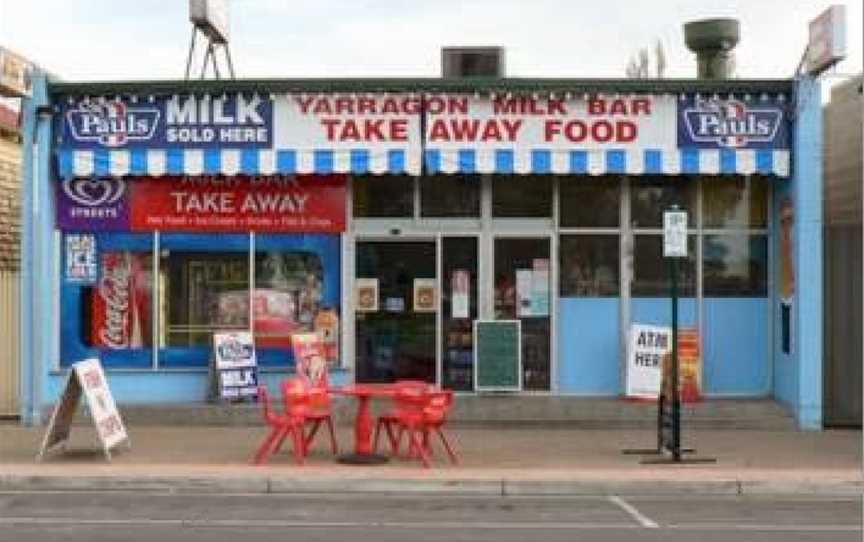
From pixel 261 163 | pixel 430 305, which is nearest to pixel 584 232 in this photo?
pixel 430 305

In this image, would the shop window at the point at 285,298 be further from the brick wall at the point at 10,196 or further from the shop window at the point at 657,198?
the brick wall at the point at 10,196

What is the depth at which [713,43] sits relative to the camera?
22.2 meters

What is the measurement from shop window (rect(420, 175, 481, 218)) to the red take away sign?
1.11 meters

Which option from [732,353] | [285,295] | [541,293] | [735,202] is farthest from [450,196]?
[732,353]

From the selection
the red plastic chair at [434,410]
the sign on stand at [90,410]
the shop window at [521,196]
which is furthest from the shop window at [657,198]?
the sign on stand at [90,410]

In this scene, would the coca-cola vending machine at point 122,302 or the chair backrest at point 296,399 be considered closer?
the chair backrest at point 296,399

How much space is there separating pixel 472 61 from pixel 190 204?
4.37 meters

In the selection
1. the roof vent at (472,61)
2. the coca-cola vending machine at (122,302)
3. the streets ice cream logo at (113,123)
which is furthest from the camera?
the roof vent at (472,61)

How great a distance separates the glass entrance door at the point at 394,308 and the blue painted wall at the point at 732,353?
3626 mm

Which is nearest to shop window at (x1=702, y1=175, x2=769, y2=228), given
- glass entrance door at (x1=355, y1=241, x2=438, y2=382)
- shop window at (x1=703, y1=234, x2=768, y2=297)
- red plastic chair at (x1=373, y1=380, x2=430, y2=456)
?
shop window at (x1=703, y1=234, x2=768, y2=297)

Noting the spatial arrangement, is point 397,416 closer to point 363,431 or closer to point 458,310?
point 363,431

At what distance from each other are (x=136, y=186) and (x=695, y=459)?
827 cm

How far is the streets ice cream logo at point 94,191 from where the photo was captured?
20141 millimetres

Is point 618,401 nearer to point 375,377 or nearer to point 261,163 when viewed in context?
point 375,377
